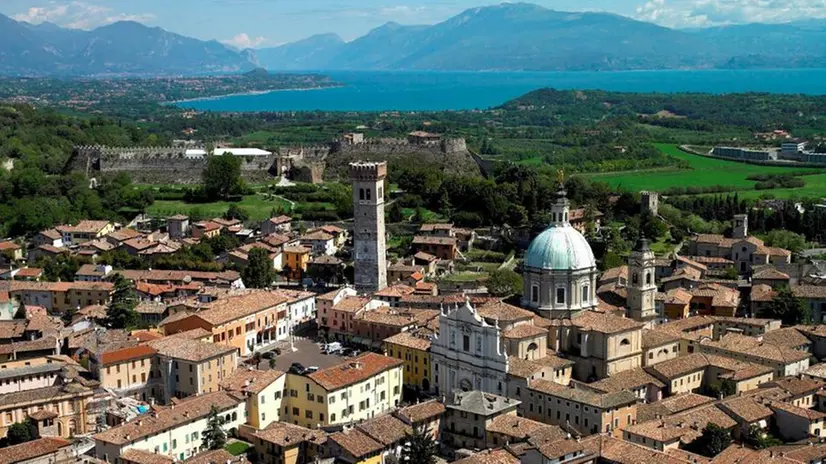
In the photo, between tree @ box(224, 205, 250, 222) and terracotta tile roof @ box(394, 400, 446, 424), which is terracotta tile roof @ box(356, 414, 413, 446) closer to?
terracotta tile roof @ box(394, 400, 446, 424)

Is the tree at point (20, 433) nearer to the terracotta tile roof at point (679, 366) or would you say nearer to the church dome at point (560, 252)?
the church dome at point (560, 252)

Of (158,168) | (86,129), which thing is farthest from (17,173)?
(86,129)

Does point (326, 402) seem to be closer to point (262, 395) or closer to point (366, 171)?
point (262, 395)

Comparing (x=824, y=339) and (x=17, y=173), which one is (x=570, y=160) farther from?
(x=824, y=339)

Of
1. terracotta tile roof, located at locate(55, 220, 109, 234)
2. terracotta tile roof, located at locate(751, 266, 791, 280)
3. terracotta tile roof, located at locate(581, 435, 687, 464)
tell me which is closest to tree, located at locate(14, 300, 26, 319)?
terracotta tile roof, located at locate(55, 220, 109, 234)

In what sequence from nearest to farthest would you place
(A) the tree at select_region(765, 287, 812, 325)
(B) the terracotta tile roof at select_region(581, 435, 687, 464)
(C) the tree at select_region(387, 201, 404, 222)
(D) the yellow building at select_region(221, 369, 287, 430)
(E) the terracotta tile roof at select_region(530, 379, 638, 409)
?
(B) the terracotta tile roof at select_region(581, 435, 687, 464) → (E) the terracotta tile roof at select_region(530, 379, 638, 409) → (D) the yellow building at select_region(221, 369, 287, 430) → (A) the tree at select_region(765, 287, 812, 325) → (C) the tree at select_region(387, 201, 404, 222)

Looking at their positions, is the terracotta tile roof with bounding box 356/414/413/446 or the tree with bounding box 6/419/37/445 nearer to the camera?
the terracotta tile roof with bounding box 356/414/413/446
